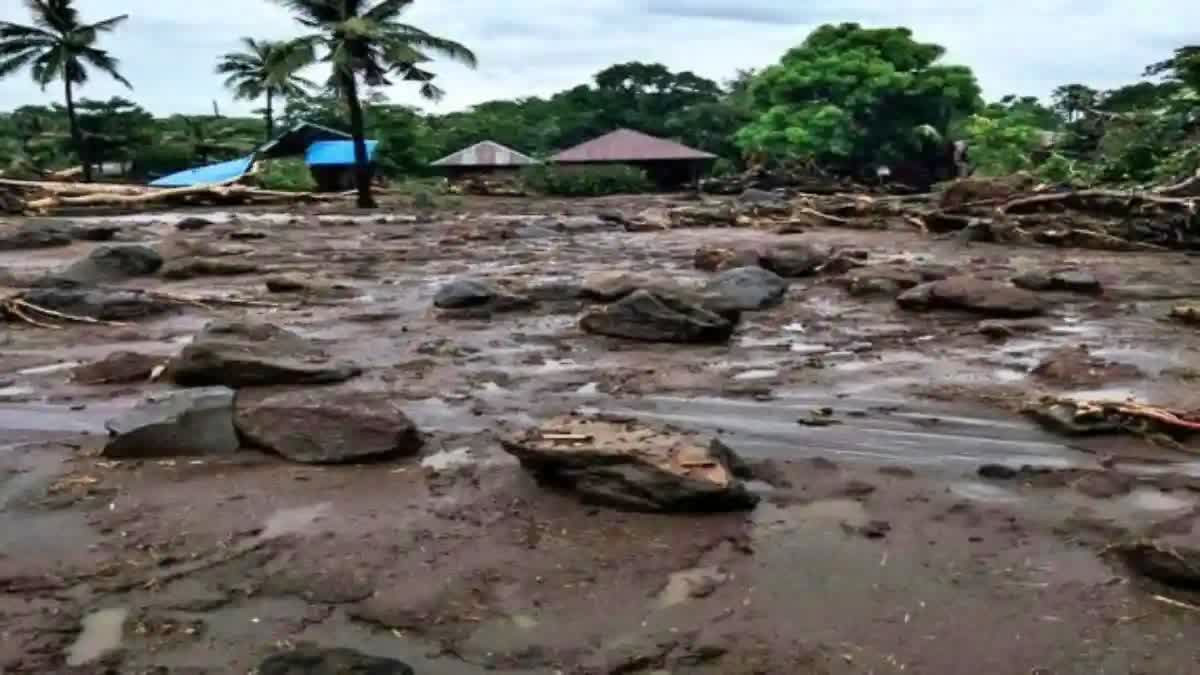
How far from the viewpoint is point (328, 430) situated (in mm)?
4844

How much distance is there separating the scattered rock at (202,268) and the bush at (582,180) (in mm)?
25599

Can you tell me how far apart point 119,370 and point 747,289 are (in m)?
4.77

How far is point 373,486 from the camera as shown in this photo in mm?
4480

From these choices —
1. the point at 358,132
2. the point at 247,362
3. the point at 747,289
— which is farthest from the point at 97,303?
the point at 358,132

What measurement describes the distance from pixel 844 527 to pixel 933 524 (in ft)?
1.05

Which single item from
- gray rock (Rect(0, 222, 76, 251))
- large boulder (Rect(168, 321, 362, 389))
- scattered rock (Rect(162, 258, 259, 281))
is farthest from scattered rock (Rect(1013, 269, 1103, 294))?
gray rock (Rect(0, 222, 76, 251))


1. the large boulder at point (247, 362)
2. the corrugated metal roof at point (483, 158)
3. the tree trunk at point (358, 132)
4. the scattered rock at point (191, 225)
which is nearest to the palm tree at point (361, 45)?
the tree trunk at point (358, 132)

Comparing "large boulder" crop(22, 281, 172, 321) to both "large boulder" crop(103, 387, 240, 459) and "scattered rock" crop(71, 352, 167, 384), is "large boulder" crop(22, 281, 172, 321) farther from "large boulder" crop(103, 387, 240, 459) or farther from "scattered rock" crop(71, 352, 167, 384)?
"large boulder" crop(103, 387, 240, 459)

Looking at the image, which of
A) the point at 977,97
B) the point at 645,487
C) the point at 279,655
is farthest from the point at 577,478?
the point at 977,97

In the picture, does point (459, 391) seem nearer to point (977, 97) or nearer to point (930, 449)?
point (930, 449)

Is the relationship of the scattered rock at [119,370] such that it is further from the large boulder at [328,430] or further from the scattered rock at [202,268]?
the scattered rock at [202,268]

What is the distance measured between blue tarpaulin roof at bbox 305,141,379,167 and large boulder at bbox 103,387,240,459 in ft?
107

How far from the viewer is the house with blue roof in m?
36.2

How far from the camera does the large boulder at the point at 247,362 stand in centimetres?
605
